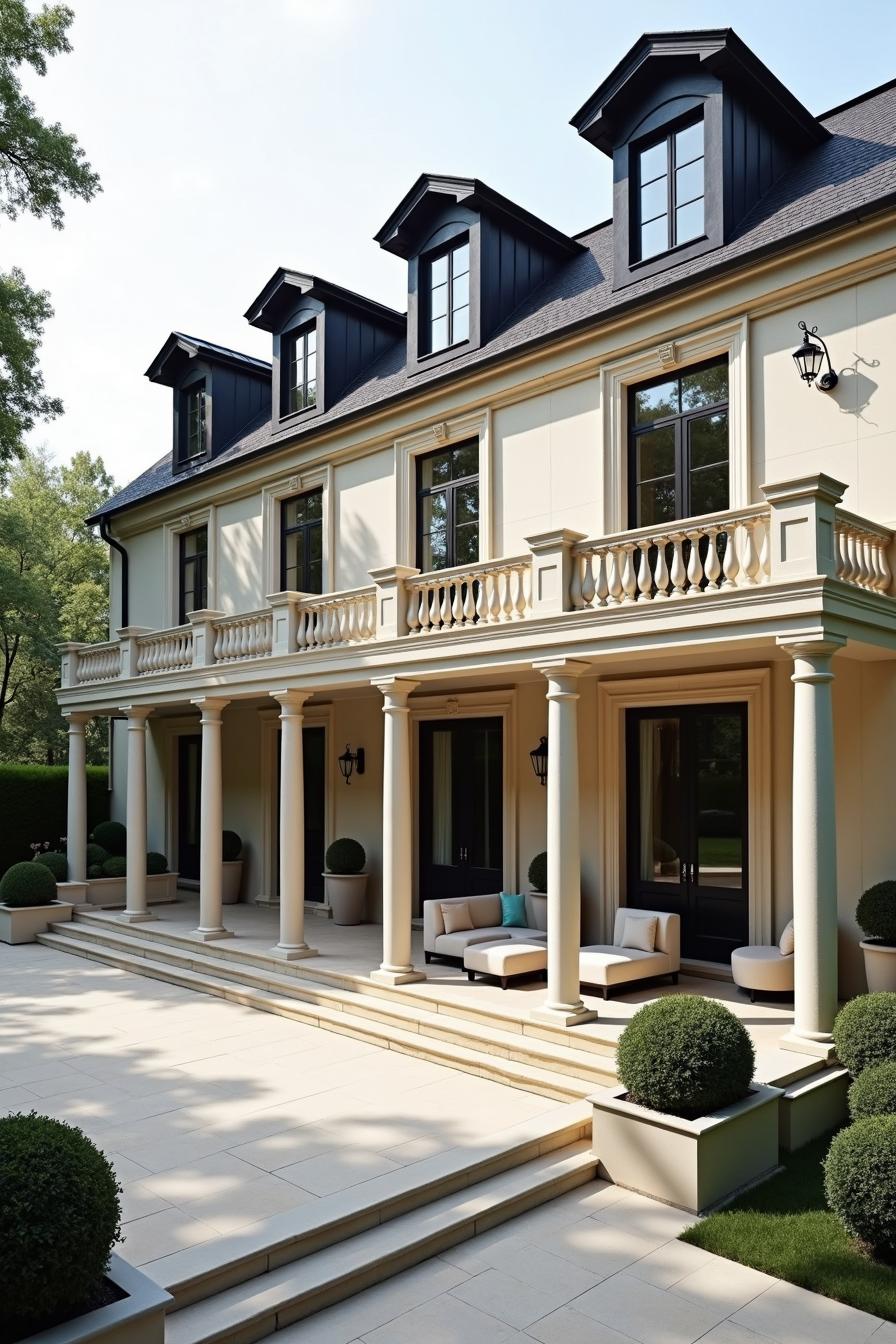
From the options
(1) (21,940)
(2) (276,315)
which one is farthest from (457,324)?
(1) (21,940)

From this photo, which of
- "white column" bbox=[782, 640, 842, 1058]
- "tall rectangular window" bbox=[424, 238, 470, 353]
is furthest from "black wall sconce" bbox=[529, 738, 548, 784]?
"tall rectangular window" bbox=[424, 238, 470, 353]

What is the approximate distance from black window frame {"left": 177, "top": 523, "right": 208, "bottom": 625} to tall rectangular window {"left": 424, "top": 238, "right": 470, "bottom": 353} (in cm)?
666

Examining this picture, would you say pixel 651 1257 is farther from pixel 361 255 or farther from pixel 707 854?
pixel 361 255

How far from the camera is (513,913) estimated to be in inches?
502

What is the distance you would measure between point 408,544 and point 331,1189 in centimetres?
935

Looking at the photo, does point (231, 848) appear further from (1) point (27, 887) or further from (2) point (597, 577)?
(2) point (597, 577)

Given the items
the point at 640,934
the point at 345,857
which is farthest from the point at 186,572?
the point at 640,934

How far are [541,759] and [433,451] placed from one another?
185 inches

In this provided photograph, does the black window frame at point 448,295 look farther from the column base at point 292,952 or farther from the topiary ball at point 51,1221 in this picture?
the topiary ball at point 51,1221

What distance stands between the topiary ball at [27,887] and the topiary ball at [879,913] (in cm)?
1342

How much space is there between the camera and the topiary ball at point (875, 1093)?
668 centimetres

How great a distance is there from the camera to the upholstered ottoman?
434 inches

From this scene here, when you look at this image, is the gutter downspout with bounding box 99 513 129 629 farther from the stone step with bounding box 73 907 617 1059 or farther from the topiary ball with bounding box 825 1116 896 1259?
the topiary ball with bounding box 825 1116 896 1259

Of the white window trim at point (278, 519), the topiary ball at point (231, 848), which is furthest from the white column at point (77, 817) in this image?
the white window trim at point (278, 519)
